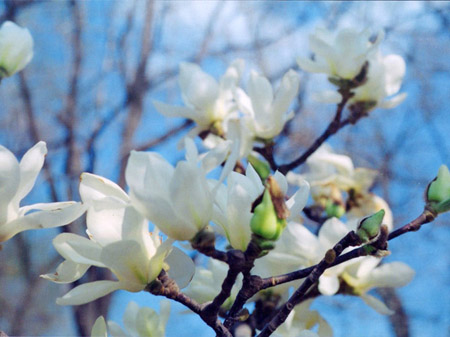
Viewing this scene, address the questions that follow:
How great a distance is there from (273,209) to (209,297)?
1.08ft

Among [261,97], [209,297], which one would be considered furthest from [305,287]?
[261,97]

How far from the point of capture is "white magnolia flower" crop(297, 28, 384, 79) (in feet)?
3.11

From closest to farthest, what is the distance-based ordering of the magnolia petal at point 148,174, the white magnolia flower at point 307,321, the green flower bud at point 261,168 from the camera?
the magnolia petal at point 148,174 < the white magnolia flower at point 307,321 < the green flower bud at point 261,168

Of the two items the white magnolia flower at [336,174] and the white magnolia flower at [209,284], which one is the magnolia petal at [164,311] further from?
the white magnolia flower at [336,174]

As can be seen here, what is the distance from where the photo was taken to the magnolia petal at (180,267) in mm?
455

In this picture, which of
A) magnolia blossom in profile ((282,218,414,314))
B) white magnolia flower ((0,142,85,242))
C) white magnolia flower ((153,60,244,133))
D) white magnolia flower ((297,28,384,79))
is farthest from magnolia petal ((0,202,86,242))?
white magnolia flower ((297,28,384,79))

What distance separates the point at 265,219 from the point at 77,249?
0.15 metres

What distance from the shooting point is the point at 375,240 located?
0.43 metres

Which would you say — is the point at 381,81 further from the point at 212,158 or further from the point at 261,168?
the point at 212,158

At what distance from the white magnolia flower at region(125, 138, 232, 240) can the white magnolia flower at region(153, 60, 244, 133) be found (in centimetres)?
58

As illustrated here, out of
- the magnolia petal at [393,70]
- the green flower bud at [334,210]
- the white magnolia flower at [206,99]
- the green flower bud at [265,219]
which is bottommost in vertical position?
the green flower bud at [334,210]

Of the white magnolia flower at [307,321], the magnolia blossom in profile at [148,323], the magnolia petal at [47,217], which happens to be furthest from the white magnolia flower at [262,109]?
the magnolia petal at [47,217]

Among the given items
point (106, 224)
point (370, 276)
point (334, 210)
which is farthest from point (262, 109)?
point (106, 224)

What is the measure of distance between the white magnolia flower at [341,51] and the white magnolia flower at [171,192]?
622mm
